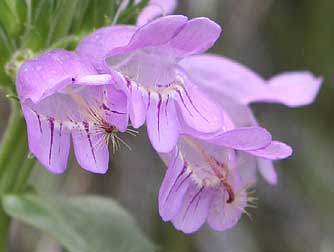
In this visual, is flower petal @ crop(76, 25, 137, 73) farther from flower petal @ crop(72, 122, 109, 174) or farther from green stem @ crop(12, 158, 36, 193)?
green stem @ crop(12, 158, 36, 193)

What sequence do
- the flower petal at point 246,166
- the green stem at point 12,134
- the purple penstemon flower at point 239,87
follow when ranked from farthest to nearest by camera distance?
the purple penstemon flower at point 239,87 < the green stem at point 12,134 < the flower petal at point 246,166

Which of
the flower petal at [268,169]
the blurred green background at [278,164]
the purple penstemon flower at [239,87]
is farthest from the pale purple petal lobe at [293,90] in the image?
the blurred green background at [278,164]

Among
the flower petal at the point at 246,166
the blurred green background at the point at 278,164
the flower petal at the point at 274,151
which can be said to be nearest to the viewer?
the flower petal at the point at 274,151

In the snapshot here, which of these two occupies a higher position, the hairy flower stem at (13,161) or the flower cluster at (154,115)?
the flower cluster at (154,115)

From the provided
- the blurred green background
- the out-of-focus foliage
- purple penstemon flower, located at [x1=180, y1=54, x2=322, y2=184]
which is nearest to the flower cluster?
the out-of-focus foliage

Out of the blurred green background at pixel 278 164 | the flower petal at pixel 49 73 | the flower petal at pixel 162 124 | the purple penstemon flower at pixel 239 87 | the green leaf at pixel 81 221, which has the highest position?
the flower petal at pixel 49 73

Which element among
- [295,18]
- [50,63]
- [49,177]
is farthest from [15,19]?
[295,18]

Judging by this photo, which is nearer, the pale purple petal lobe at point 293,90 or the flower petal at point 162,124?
the flower petal at point 162,124

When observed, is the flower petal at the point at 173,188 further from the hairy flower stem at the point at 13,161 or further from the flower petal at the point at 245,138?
the hairy flower stem at the point at 13,161

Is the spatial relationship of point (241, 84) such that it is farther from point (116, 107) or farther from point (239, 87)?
point (116, 107)
